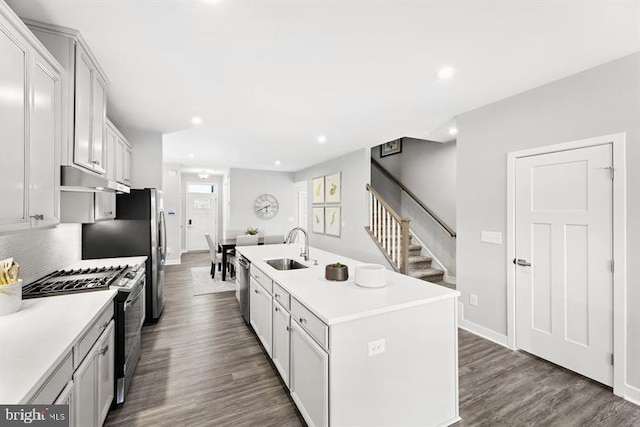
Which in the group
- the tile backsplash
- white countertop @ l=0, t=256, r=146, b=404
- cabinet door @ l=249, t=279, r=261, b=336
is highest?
the tile backsplash

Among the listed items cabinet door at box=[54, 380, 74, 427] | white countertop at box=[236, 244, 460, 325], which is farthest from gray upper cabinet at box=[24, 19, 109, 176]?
white countertop at box=[236, 244, 460, 325]

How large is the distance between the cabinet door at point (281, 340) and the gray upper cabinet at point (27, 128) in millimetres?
1593

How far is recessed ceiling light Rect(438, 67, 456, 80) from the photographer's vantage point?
88.9 inches

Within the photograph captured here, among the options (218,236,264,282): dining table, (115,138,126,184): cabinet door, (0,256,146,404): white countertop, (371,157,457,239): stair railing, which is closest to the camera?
(0,256,146,404): white countertop

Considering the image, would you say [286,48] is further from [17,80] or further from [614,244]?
[614,244]

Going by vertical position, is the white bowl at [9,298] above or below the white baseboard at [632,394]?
above

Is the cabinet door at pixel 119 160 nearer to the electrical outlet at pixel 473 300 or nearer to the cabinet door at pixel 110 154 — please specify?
the cabinet door at pixel 110 154

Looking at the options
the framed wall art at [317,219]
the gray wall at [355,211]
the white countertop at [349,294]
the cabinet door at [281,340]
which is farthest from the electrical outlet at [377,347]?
the framed wall art at [317,219]

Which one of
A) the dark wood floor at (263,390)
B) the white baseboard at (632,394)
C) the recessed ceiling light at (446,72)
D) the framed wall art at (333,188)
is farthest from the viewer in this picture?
the framed wall art at (333,188)

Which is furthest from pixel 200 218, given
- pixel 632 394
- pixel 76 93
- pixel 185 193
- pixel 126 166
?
pixel 632 394

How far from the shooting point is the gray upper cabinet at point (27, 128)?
1.26 meters

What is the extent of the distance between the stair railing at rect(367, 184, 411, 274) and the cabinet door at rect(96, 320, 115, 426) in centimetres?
354

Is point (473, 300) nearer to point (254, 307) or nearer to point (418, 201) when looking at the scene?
point (254, 307)

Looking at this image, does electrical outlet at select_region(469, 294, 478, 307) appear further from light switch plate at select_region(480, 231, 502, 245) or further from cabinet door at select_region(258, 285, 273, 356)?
cabinet door at select_region(258, 285, 273, 356)
